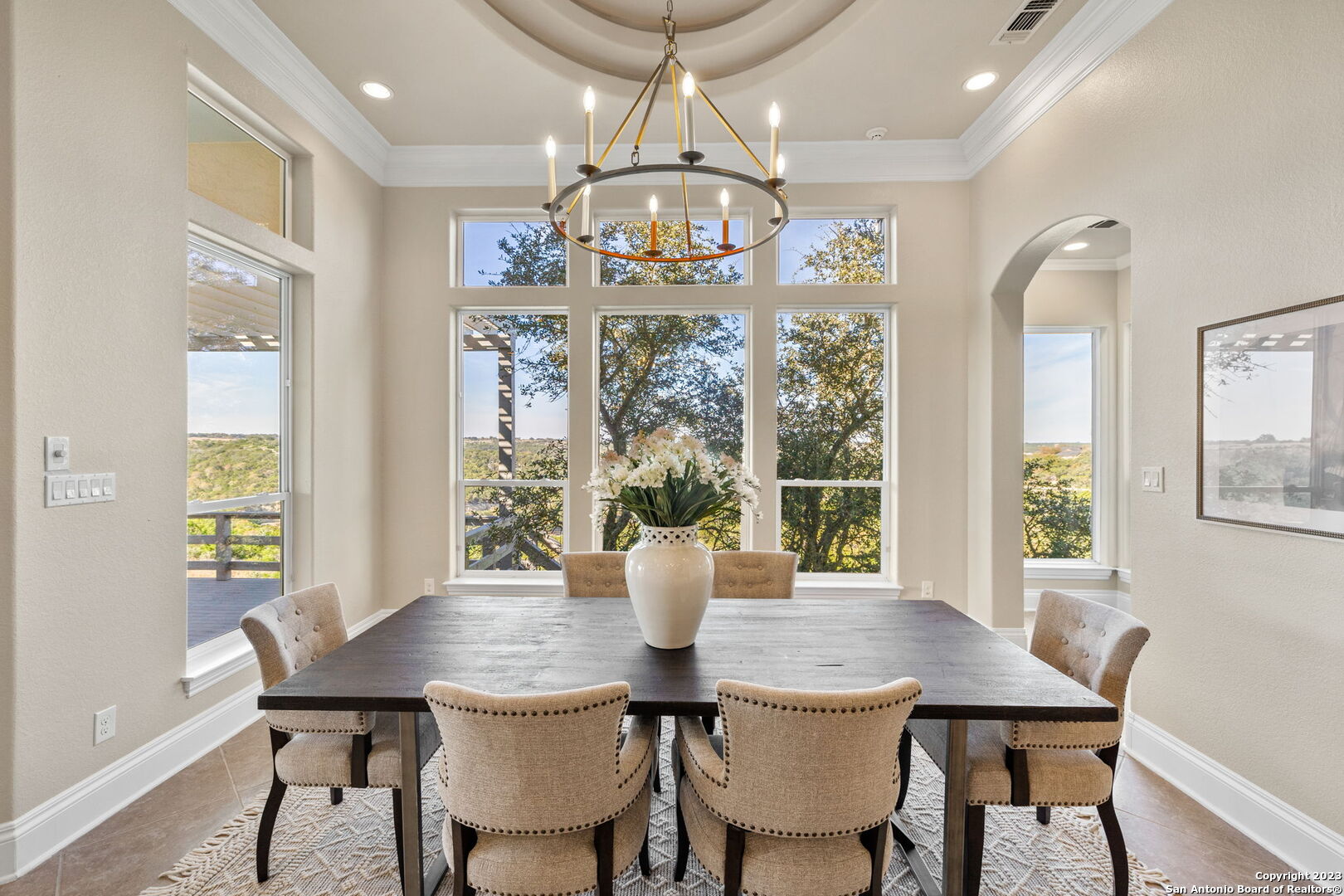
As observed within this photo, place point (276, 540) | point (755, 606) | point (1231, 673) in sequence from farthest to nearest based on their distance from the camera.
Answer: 1. point (276, 540)
2. point (755, 606)
3. point (1231, 673)

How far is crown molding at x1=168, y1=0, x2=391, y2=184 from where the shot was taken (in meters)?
2.47

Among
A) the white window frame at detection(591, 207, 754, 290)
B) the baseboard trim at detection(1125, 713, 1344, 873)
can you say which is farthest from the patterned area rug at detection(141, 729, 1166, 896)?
the white window frame at detection(591, 207, 754, 290)

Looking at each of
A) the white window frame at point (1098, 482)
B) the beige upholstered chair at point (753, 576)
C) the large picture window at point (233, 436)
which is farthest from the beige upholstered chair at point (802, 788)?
the white window frame at point (1098, 482)

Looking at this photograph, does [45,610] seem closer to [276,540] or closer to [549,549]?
[276,540]

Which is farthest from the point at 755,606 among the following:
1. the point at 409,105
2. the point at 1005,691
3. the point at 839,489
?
the point at 409,105

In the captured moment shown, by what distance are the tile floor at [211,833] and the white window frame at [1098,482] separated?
2606mm

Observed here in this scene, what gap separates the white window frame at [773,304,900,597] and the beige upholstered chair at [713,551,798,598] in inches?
53.0

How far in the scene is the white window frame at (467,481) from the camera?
395 centimetres

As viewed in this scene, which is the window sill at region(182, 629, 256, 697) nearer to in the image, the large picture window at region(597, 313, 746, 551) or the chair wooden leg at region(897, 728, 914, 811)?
the large picture window at region(597, 313, 746, 551)

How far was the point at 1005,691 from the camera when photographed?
144 centimetres

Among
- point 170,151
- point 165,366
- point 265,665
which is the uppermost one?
point 170,151

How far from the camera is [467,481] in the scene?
13.2 feet

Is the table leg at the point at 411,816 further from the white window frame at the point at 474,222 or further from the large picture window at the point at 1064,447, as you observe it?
→ the large picture window at the point at 1064,447

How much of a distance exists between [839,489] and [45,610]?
3.68 m
